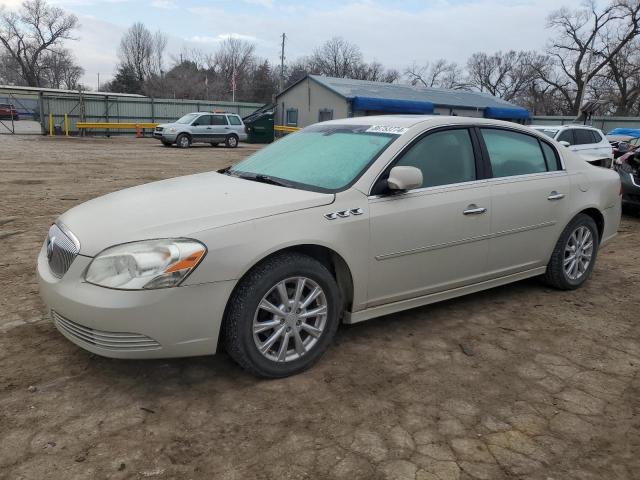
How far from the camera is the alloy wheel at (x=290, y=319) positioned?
3014 mm

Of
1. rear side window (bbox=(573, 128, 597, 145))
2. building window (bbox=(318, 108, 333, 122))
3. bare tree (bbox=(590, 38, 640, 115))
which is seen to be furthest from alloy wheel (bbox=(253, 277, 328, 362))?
bare tree (bbox=(590, 38, 640, 115))

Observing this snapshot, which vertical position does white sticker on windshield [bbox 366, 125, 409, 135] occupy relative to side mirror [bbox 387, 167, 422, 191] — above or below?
above

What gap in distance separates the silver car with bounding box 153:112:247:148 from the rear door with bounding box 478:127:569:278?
72.7 ft

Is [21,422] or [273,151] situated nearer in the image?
[21,422]

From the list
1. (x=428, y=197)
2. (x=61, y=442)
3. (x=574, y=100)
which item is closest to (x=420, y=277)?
(x=428, y=197)

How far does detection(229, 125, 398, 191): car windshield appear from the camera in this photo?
3506 millimetres

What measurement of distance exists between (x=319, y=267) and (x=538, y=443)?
147 centimetres

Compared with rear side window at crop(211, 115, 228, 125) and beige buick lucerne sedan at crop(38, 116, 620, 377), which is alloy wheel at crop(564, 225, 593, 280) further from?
rear side window at crop(211, 115, 228, 125)

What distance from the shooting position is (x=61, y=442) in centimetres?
248

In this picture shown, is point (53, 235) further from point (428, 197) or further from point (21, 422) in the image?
point (428, 197)

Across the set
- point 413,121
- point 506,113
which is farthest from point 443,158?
point 506,113

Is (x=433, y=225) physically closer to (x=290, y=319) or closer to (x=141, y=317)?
(x=290, y=319)

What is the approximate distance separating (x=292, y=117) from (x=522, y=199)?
28.8 metres

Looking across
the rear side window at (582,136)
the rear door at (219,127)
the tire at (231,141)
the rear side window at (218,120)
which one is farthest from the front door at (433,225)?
the tire at (231,141)
